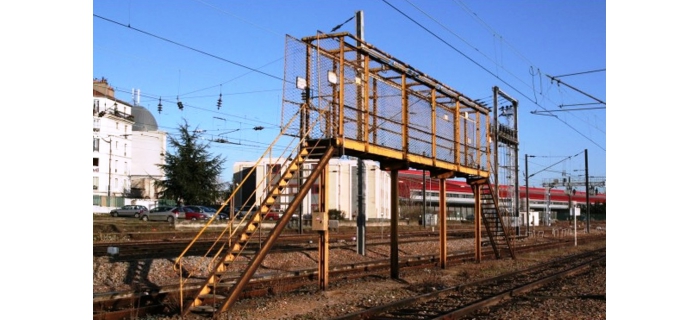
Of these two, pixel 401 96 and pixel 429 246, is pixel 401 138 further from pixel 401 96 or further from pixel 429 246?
pixel 429 246

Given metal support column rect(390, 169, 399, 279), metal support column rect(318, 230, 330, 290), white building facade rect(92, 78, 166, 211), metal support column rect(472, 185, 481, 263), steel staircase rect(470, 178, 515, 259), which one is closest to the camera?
metal support column rect(318, 230, 330, 290)

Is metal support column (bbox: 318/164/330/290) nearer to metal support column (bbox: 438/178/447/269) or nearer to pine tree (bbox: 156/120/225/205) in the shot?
metal support column (bbox: 438/178/447/269)

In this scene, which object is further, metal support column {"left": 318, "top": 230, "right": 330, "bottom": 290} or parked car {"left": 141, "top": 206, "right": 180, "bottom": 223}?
parked car {"left": 141, "top": 206, "right": 180, "bottom": 223}

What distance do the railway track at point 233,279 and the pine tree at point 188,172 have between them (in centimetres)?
4763

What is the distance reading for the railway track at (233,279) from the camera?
11.9 meters

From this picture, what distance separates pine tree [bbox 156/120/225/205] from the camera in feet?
222

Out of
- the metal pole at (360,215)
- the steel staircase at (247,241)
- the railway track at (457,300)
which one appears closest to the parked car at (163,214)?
the metal pole at (360,215)

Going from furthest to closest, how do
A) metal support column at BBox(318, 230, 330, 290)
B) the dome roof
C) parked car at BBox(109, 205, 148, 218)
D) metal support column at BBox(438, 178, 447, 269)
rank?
the dome roof → parked car at BBox(109, 205, 148, 218) → metal support column at BBox(438, 178, 447, 269) → metal support column at BBox(318, 230, 330, 290)

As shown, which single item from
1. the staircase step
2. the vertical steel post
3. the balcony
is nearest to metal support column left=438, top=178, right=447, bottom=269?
the vertical steel post

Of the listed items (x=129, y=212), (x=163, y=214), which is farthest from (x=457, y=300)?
(x=129, y=212)

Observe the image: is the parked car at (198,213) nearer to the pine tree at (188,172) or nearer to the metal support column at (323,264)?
the pine tree at (188,172)

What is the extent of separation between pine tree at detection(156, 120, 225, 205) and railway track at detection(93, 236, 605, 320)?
47.6m

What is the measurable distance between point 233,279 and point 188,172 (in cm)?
5306

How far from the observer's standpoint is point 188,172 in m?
67.8
